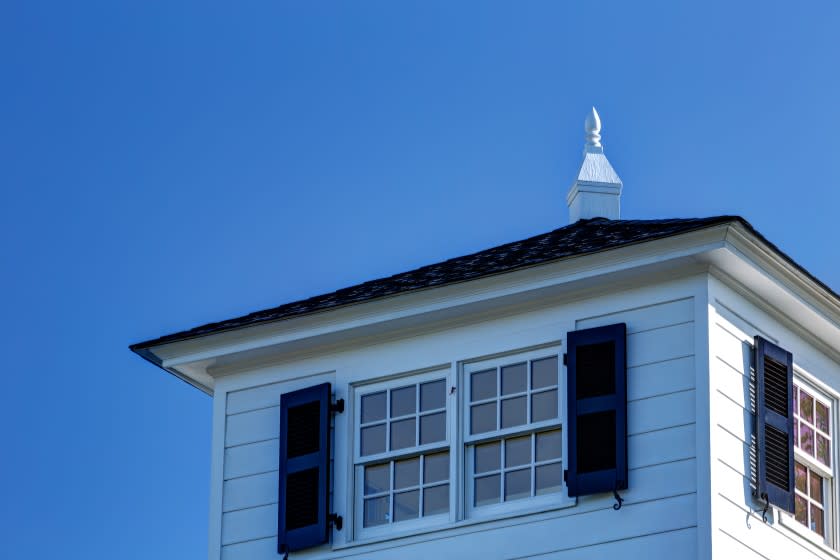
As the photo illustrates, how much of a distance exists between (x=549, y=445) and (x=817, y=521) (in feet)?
8.73

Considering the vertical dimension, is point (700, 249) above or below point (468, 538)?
above

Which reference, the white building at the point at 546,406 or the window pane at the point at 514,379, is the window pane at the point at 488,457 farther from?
the window pane at the point at 514,379

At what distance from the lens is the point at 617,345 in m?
18.8

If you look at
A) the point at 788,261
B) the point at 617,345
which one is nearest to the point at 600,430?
the point at 617,345

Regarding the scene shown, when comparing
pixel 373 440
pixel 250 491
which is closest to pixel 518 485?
pixel 373 440

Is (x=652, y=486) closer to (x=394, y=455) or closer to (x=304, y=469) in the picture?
(x=394, y=455)

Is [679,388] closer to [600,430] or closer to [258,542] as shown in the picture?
[600,430]

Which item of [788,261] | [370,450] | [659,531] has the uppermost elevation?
[788,261]

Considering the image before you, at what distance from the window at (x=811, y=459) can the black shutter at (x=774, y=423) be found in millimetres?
334

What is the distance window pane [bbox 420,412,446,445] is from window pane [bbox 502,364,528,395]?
67 centimetres

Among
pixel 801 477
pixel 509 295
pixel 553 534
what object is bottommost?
pixel 553 534

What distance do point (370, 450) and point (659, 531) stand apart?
3201 mm

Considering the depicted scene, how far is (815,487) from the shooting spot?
19688mm

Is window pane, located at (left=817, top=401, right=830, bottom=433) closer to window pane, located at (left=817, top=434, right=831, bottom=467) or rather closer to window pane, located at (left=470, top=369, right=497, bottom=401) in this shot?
window pane, located at (left=817, top=434, right=831, bottom=467)
